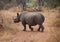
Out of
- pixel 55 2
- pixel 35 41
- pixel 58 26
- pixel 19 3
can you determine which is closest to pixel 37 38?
pixel 35 41

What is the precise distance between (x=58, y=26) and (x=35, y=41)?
13.9 feet

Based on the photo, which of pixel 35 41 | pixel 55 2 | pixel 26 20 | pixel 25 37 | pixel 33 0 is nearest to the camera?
pixel 35 41

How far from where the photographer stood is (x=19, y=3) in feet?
89.6

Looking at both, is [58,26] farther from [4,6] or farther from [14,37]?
[4,6]

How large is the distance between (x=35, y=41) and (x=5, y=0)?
17940 mm

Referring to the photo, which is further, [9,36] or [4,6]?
[4,6]

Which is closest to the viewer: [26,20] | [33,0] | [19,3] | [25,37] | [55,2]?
[25,37]

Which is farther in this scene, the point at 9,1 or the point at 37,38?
the point at 9,1

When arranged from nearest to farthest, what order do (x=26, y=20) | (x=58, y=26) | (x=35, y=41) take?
(x=35, y=41)
(x=26, y=20)
(x=58, y=26)

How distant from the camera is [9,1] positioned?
28469 mm

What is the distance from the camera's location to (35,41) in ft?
32.9

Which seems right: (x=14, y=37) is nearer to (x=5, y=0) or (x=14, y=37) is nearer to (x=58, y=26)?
(x=58, y=26)

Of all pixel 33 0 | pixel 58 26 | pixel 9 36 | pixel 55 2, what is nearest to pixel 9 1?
pixel 33 0

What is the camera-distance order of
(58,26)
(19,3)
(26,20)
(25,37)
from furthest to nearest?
(19,3)
(58,26)
(26,20)
(25,37)
